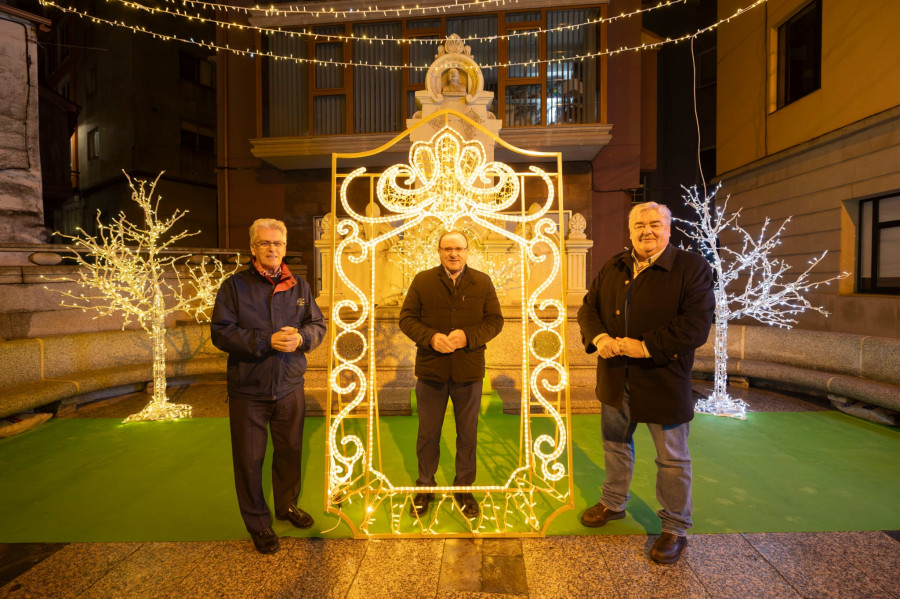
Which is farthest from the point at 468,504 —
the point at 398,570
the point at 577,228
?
the point at 577,228

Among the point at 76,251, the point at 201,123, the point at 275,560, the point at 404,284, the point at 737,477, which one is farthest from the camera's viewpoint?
the point at 201,123

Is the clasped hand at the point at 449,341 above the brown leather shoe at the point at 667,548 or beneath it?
above

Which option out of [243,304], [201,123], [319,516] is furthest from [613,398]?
[201,123]

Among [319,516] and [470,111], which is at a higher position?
Result: [470,111]

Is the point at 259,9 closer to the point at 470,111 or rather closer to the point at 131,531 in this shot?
the point at 470,111

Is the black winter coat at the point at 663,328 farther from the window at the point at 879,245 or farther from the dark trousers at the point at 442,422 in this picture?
the window at the point at 879,245

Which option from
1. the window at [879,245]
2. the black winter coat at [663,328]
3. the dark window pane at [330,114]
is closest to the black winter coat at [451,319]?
the black winter coat at [663,328]

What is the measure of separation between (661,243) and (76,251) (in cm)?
740

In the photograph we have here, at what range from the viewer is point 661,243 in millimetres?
2656

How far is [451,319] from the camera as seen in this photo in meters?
3.04

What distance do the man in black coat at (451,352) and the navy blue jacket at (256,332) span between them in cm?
73

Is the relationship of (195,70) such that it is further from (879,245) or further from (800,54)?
(879,245)

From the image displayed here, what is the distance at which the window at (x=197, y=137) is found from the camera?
18.1m

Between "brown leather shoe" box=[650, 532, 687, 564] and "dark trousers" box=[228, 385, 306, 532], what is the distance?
2165mm
